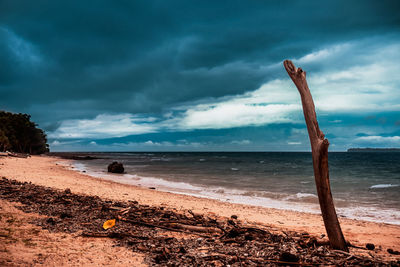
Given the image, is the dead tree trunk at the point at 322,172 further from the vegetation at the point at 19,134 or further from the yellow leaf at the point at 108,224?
the vegetation at the point at 19,134

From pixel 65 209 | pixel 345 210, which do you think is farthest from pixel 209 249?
pixel 345 210

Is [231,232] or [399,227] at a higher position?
[231,232]

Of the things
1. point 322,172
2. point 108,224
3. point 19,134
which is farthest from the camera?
point 19,134

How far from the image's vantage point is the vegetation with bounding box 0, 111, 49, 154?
58.6 m

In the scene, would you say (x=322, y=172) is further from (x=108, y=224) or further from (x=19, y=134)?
(x=19, y=134)

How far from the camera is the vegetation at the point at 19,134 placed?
5860cm

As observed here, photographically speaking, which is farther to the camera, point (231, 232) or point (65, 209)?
point (65, 209)

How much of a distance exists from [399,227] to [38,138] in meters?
95.2

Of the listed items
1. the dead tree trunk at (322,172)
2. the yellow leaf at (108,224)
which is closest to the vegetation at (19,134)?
the yellow leaf at (108,224)

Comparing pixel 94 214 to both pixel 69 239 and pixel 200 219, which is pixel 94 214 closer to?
pixel 69 239

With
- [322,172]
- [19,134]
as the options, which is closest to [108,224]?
[322,172]

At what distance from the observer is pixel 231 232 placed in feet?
19.5

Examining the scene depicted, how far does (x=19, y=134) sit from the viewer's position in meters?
71.2

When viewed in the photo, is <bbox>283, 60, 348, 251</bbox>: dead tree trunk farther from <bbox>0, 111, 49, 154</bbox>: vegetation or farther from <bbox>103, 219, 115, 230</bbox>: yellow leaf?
<bbox>0, 111, 49, 154</bbox>: vegetation
